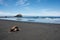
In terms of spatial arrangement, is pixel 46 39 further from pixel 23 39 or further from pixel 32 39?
pixel 23 39

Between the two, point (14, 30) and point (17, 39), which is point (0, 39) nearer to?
point (17, 39)

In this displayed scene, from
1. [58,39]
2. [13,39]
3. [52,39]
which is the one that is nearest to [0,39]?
[13,39]

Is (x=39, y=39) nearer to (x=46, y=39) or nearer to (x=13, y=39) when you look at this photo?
(x=46, y=39)

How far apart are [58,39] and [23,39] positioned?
3.33 m

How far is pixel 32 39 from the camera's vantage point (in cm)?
913

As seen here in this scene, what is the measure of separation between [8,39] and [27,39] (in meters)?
1.80

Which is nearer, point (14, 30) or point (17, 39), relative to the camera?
point (17, 39)

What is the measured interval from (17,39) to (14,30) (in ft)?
14.8

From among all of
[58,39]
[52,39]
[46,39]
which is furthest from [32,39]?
[58,39]

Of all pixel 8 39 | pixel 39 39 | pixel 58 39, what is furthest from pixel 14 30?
pixel 58 39

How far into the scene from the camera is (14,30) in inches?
531

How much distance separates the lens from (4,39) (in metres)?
9.07

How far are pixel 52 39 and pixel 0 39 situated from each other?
492cm

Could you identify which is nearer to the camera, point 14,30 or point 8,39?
point 8,39
